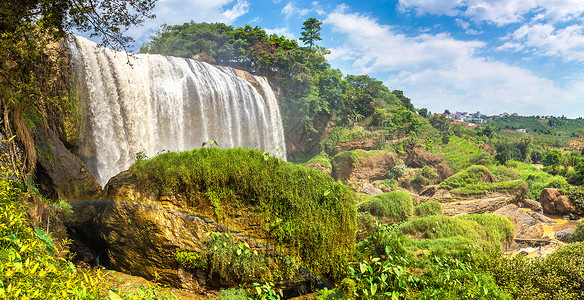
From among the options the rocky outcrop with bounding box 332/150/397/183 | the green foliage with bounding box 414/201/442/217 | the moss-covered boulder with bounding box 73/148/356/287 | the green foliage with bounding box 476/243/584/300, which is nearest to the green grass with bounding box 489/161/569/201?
the rocky outcrop with bounding box 332/150/397/183

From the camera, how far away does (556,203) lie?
700 inches

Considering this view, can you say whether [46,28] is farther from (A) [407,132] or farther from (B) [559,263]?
(A) [407,132]

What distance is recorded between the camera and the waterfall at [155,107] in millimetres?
11586

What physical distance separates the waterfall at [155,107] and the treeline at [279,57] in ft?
15.5

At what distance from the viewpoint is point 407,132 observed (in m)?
33.7

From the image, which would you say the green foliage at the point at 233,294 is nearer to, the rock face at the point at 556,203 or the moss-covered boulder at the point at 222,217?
the moss-covered boulder at the point at 222,217

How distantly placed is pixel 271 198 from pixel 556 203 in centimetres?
2047

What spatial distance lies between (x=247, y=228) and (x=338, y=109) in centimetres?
2696

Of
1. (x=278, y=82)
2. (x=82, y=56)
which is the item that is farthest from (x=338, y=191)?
(x=278, y=82)

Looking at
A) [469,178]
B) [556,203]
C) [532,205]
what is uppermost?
[469,178]

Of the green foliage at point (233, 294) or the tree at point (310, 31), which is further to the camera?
the tree at point (310, 31)

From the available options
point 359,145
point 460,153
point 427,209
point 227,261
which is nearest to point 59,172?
point 227,261

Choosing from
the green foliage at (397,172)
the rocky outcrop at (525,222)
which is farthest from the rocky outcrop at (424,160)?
the rocky outcrop at (525,222)

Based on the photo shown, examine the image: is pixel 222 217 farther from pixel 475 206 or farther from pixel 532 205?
pixel 532 205
